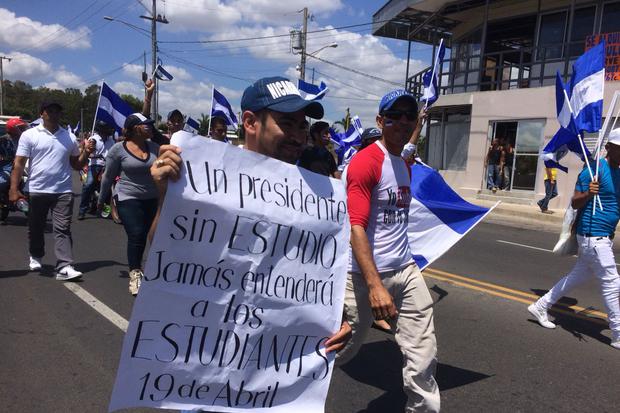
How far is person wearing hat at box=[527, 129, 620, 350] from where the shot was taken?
4.44 metres

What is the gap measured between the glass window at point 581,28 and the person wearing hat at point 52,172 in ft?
56.7

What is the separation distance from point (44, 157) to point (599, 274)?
5.89 meters

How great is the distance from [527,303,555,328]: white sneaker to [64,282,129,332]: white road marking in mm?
3834

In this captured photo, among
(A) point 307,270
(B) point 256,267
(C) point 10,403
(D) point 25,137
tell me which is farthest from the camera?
(D) point 25,137

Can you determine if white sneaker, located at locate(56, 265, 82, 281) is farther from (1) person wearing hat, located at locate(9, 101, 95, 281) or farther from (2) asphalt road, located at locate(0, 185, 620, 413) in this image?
(2) asphalt road, located at locate(0, 185, 620, 413)

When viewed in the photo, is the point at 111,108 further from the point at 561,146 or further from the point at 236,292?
the point at 236,292

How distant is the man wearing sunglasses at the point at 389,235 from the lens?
8.47 ft

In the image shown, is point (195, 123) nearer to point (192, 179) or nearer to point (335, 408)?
point (335, 408)

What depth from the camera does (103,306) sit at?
481 centimetres

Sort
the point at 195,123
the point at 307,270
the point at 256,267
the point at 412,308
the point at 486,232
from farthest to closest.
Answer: the point at 486,232
the point at 195,123
the point at 412,308
the point at 307,270
the point at 256,267

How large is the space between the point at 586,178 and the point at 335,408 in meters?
3.29

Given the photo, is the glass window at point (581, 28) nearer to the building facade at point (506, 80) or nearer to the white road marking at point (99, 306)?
the building facade at point (506, 80)

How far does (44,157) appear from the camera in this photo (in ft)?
18.4

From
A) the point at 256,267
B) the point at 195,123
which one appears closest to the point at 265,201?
the point at 256,267
